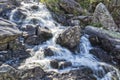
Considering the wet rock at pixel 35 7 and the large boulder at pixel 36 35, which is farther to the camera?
the wet rock at pixel 35 7

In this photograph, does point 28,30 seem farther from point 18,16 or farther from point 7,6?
point 7,6

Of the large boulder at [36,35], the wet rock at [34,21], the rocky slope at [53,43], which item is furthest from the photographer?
the wet rock at [34,21]

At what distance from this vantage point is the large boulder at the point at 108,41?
648 inches

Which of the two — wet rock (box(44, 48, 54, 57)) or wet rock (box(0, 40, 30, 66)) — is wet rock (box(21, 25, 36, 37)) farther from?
wet rock (box(44, 48, 54, 57))

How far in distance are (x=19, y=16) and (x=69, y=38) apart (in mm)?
5624

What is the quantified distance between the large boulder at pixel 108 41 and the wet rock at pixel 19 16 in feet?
16.5

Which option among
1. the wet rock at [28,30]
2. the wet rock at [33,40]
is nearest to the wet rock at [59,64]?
the wet rock at [33,40]

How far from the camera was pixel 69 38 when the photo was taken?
637 inches

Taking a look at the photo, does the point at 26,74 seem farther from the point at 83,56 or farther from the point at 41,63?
the point at 83,56

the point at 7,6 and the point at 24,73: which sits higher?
the point at 7,6

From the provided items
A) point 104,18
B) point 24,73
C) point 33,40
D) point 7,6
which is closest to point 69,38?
point 33,40

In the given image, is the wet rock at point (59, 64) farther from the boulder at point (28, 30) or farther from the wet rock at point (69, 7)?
the wet rock at point (69, 7)

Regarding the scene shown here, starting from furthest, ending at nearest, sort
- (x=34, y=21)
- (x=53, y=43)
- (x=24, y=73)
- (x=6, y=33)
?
(x=34, y=21), (x=53, y=43), (x=6, y=33), (x=24, y=73)

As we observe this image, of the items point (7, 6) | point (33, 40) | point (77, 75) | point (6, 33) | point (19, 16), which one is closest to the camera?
point (77, 75)
